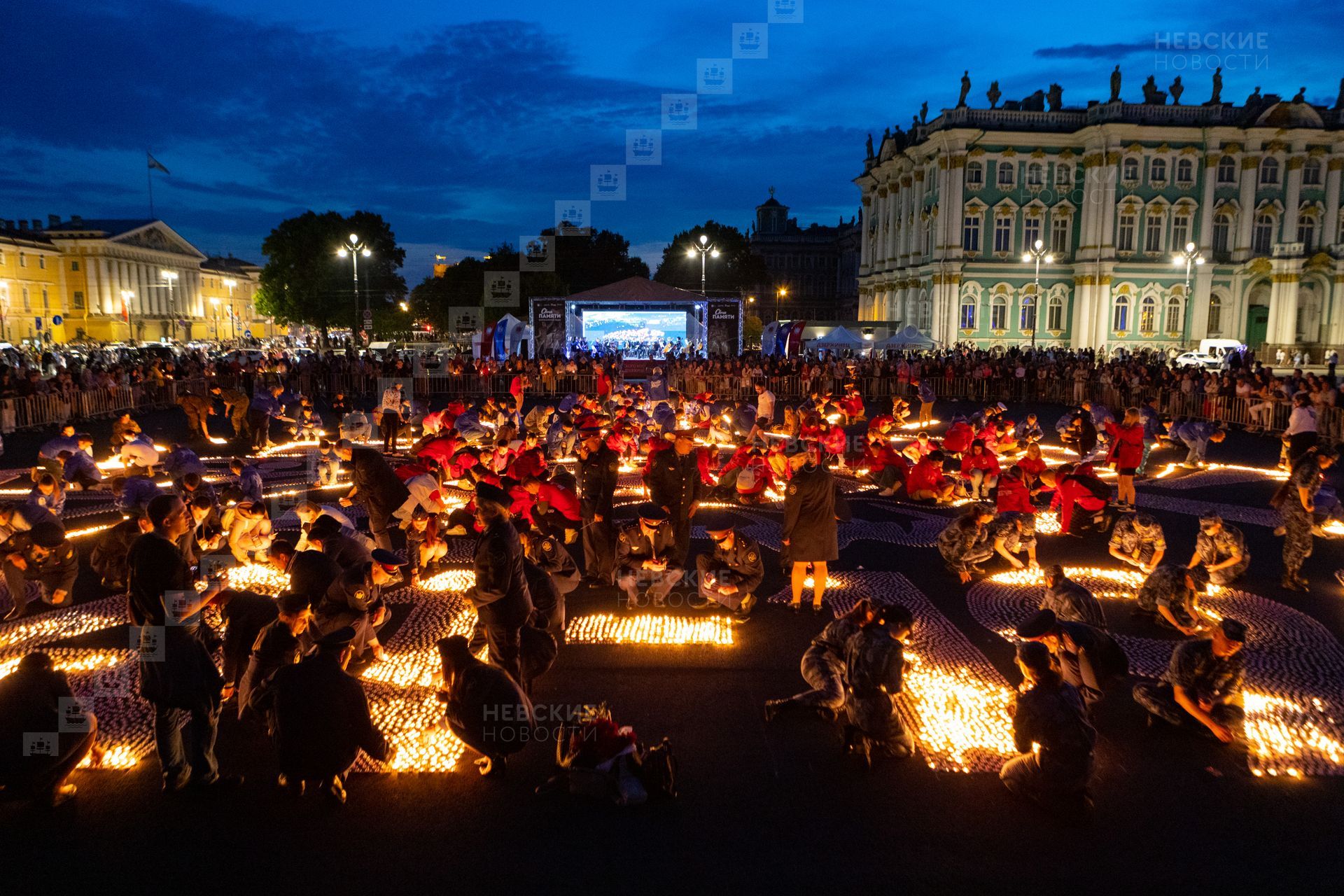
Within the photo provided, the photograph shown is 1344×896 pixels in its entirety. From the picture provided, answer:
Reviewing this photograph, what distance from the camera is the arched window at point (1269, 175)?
5122cm

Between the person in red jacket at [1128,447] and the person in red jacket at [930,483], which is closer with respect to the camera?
the person in red jacket at [1128,447]

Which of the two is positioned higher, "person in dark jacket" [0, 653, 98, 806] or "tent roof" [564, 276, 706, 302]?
"tent roof" [564, 276, 706, 302]

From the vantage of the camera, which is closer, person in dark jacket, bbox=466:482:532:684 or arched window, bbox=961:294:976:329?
person in dark jacket, bbox=466:482:532:684

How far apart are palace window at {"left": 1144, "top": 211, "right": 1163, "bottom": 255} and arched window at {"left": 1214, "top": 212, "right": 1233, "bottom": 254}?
12.2 feet

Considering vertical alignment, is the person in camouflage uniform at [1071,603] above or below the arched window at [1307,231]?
below

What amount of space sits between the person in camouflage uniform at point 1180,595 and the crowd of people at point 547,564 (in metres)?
0.02

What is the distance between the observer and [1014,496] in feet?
34.7

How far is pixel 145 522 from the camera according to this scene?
725 cm

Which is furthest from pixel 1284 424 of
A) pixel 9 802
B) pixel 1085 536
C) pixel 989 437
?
pixel 9 802

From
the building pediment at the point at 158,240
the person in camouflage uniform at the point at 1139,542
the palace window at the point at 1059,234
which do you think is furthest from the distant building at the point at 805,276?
the person in camouflage uniform at the point at 1139,542

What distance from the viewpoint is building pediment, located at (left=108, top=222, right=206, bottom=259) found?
83.0m

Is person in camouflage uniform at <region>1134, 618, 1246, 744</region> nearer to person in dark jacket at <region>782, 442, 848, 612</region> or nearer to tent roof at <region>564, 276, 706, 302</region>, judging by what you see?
person in dark jacket at <region>782, 442, 848, 612</region>

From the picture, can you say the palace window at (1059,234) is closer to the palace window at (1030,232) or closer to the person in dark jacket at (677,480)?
the palace window at (1030,232)

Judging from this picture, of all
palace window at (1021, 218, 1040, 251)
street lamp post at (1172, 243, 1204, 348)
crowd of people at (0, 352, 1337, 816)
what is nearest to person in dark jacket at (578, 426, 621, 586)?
crowd of people at (0, 352, 1337, 816)
